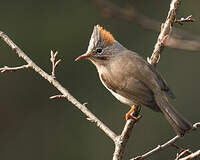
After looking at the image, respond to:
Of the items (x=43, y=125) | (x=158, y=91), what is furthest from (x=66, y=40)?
(x=158, y=91)

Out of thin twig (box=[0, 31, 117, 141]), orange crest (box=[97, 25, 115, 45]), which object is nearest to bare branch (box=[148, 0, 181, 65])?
thin twig (box=[0, 31, 117, 141])

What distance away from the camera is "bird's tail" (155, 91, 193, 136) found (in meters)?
4.45

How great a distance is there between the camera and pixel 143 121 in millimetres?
11242

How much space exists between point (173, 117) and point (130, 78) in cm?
78

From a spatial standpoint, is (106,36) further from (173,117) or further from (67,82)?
(67,82)

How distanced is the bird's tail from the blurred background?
6.02m

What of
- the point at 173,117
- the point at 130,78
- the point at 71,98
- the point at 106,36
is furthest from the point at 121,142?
the point at 106,36

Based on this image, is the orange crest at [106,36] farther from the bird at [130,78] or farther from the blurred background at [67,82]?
the blurred background at [67,82]

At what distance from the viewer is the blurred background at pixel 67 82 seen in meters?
11.5

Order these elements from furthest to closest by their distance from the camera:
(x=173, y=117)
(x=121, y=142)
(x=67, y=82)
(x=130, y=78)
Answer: (x=67, y=82), (x=130, y=78), (x=173, y=117), (x=121, y=142)

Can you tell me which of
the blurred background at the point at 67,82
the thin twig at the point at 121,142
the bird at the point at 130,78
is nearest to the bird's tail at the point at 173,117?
the bird at the point at 130,78

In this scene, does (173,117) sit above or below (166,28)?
below

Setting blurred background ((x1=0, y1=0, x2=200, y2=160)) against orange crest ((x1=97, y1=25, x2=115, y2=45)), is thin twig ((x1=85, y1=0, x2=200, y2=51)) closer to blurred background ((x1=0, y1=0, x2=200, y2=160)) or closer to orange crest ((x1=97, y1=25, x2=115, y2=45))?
orange crest ((x1=97, y1=25, x2=115, y2=45))

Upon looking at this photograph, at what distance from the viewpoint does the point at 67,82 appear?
1181 cm
